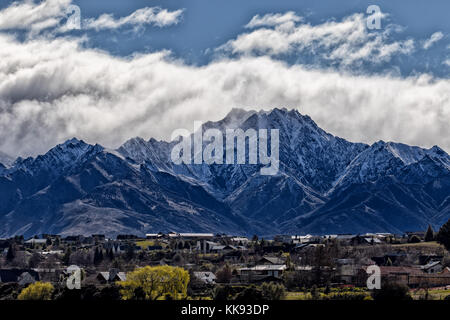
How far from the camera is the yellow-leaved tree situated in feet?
414

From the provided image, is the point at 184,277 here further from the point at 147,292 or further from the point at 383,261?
→ the point at 383,261

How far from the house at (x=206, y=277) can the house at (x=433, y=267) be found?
132 ft

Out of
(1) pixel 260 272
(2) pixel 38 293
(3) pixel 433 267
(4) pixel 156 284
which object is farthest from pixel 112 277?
(3) pixel 433 267

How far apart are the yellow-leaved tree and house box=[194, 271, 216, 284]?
2401 centimetres

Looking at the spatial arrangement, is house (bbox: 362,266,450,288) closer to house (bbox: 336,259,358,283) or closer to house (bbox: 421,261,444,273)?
house (bbox: 336,259,358,283)

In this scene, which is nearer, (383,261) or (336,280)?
(336,280)

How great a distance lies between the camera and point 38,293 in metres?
127

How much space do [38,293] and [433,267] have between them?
263 feet

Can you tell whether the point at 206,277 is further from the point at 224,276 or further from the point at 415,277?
the point at 415,277

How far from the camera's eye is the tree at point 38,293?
12575cm
